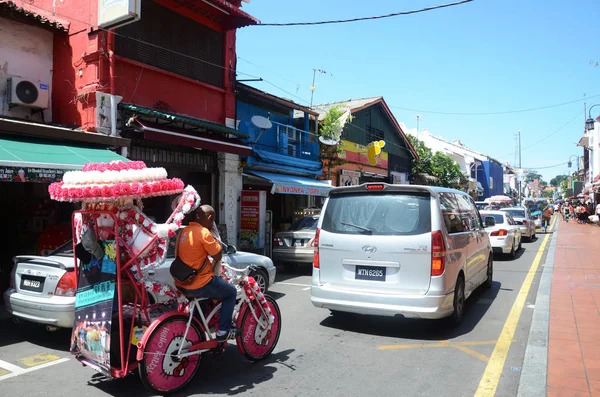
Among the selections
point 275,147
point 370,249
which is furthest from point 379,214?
point 275,147

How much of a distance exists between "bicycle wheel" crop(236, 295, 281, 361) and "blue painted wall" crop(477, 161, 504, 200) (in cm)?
4927

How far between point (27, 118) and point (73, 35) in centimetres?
231

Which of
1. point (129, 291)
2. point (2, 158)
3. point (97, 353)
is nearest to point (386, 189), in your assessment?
point (129, 291)

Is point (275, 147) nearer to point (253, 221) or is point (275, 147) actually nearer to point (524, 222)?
point (253, 221)

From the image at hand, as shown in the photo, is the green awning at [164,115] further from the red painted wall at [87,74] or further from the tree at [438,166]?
the tree at [438,166]

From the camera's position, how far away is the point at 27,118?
980cm

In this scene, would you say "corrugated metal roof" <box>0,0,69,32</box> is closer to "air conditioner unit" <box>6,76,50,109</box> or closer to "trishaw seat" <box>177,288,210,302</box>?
"air conditioner unit" <box>6,76,50,109</box>

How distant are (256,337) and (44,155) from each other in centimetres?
555

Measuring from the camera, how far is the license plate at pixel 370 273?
19.3 feet

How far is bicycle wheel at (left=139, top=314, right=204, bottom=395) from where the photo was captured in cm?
394

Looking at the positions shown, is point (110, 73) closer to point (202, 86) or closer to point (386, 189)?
point (202, 86)

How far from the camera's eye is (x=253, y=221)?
13219mm

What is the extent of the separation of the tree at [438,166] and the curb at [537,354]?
2474 cm

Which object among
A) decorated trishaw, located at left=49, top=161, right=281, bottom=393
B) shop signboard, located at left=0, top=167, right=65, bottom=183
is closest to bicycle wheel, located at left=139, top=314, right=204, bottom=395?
decorated trishaw, located at left=49, top=161, right=281, bottom=393
